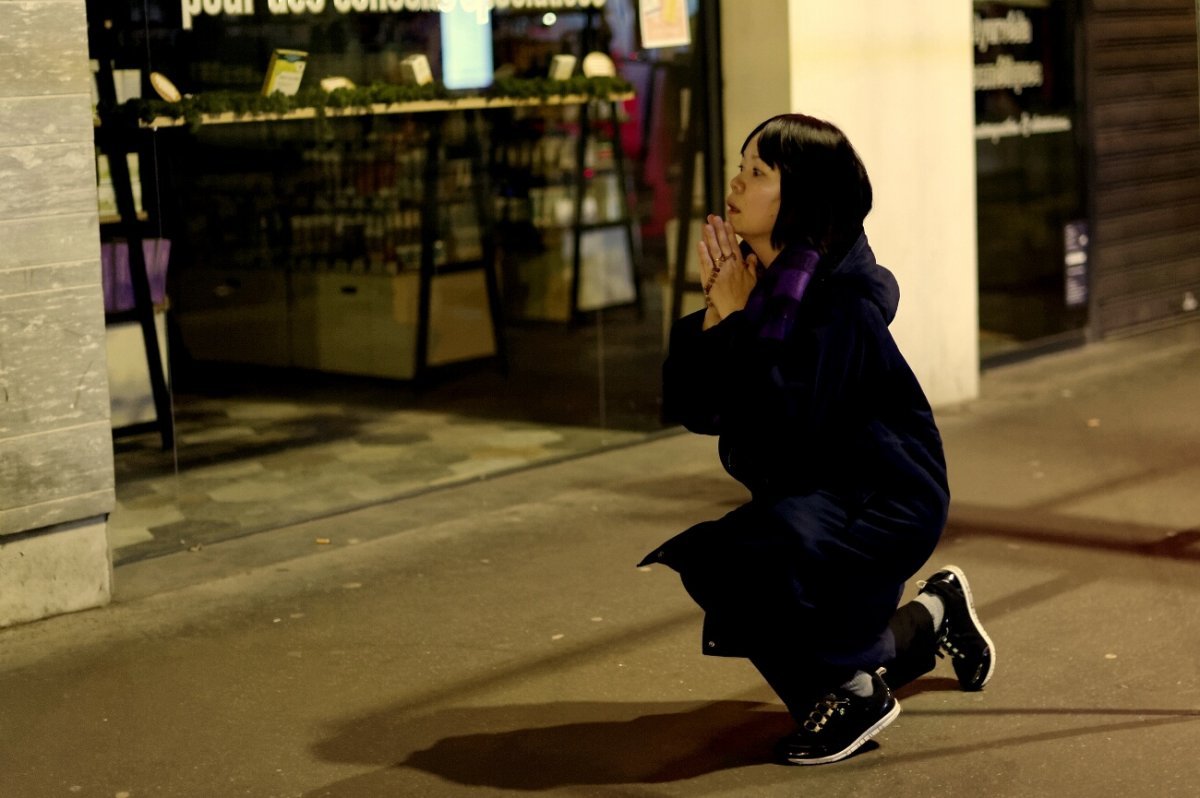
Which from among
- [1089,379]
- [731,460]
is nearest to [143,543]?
[731,460]

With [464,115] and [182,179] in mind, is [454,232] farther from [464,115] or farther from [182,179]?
[182,179]

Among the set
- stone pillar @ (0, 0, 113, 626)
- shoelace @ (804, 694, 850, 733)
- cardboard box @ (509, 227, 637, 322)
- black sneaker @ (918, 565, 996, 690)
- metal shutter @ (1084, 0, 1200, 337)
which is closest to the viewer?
shoelace @ (804, 694, 850, 733)

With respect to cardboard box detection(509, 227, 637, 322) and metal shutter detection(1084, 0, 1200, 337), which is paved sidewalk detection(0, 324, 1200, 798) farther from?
metal shutter detection(1084, 0, 1200, 337)

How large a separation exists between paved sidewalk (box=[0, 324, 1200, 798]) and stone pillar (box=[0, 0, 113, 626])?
11.5 inches

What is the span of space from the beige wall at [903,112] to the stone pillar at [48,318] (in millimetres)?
3714

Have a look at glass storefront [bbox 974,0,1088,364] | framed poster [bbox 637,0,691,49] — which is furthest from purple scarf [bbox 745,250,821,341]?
glass storefront [bbox 974,0,1088,364]

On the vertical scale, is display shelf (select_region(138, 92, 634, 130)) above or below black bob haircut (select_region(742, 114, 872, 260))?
above

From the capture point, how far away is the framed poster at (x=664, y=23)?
8641 mm

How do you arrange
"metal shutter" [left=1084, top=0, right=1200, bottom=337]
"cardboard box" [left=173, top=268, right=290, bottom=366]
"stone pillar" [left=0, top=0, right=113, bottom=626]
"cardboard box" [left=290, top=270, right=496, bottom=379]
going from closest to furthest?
"stone pillar" [left=0, top=0, right=113, bottom=626], "cardboard box" [left=173, top=268, right=290, bottom=366], "cardboard box" [left=290, top=270, right=496, bottom=379], "metal shutter" [left=1084, top=0, right=1200, bottom=337]

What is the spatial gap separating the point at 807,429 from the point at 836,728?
79cm

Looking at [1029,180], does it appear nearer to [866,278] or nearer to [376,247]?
[376,247]

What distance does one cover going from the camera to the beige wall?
8586 millimetres

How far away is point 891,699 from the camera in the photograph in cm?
466

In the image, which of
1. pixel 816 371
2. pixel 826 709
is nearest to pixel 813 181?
pixel 816 371
